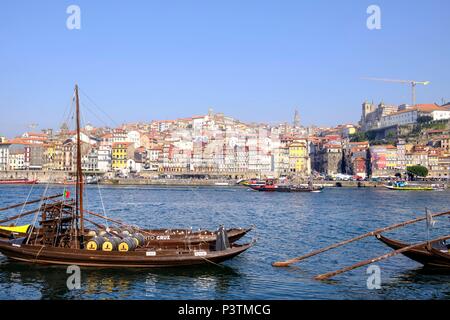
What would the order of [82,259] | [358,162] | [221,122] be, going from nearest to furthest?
[82,259], [358,162], [221,122]

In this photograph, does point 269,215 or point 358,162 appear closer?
point 269,215

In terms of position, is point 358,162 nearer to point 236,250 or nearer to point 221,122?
point 221,122

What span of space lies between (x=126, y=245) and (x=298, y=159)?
112513mm

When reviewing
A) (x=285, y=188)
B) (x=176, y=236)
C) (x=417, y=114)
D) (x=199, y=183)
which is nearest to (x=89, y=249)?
(x=176, y=236)

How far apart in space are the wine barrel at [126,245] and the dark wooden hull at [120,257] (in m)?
0.40

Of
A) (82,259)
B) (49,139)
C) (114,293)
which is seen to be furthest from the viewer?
(49,139)

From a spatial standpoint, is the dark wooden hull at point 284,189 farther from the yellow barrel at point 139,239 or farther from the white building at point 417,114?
the yellow barrel at point 139,239

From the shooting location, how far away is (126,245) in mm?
19281

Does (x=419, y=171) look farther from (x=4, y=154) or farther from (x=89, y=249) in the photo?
(x=89, y=249)

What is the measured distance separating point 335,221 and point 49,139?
4592 inches

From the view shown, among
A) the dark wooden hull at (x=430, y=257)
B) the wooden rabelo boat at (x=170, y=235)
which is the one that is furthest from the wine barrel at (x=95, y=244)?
the dark wooden hull at (x=430, y=257)

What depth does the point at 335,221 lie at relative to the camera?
124ft

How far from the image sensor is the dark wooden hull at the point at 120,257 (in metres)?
18.7
